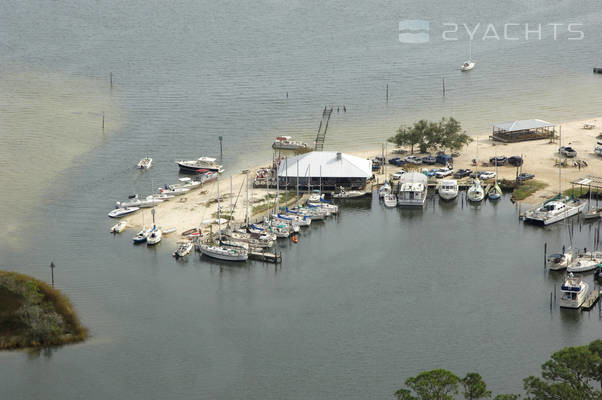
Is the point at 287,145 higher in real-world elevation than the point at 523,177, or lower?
higher

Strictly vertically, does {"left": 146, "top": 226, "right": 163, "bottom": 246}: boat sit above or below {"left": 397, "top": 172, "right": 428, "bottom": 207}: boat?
below

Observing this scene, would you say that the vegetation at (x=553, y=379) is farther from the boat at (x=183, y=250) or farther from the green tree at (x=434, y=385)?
the boat at (x=183, y=250)

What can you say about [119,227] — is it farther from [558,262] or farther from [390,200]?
[558,262]

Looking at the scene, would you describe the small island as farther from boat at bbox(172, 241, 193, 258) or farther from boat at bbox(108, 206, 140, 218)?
boat at bbox(108, 206, 140, 218)

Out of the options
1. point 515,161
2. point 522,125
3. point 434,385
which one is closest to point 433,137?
point 515,161

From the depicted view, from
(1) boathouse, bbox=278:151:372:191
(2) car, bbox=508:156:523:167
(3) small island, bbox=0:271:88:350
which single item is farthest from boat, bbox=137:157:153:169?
(2) car, bbox=508:156:523:167

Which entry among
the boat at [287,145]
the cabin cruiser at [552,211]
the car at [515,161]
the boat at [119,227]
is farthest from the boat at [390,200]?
the boat at [119,227]

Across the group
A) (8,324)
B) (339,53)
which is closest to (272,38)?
(339,53)
